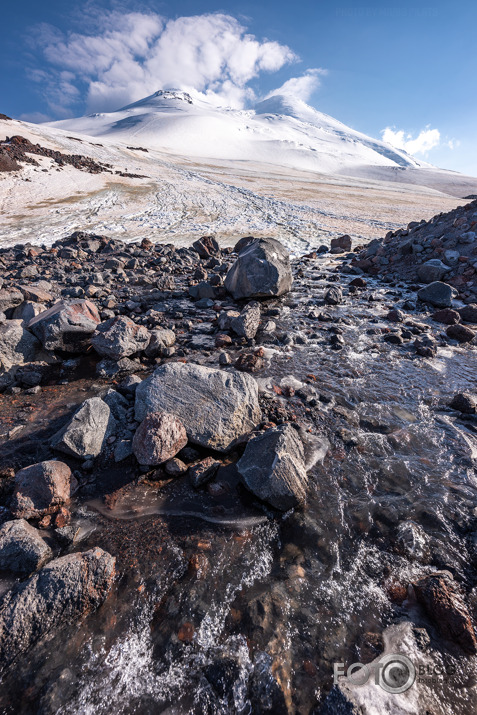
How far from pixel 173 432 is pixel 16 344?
352 centimetres

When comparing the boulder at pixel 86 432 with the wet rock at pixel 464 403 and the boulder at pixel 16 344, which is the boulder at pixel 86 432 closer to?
the boulder at pixel 16 344

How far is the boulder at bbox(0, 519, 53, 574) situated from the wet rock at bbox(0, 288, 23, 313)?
4.83 metres

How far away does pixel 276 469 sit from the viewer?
11.5ft

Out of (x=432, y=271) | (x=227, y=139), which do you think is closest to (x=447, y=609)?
(x=432, y=271)

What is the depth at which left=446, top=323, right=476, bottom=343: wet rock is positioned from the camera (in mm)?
7645

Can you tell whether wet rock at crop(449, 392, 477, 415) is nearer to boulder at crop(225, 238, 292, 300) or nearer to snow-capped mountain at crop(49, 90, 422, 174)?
boulder at crop(225, 238, 292, 300)

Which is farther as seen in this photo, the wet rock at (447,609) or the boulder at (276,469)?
the boulder at (276,469)

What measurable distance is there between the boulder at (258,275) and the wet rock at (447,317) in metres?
4.35

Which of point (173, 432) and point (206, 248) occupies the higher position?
point (206, 248)

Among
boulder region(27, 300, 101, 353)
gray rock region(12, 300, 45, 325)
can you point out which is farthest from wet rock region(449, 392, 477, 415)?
gray rock region(12, 300, 45, 325)

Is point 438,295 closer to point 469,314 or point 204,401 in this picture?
point 469,314

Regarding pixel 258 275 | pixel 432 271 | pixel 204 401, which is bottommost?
pixel 204 401

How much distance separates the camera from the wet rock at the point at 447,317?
8.50 meters

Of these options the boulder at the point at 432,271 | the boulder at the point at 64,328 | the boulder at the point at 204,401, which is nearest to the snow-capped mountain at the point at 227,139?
the boulder at the point at 432,271
